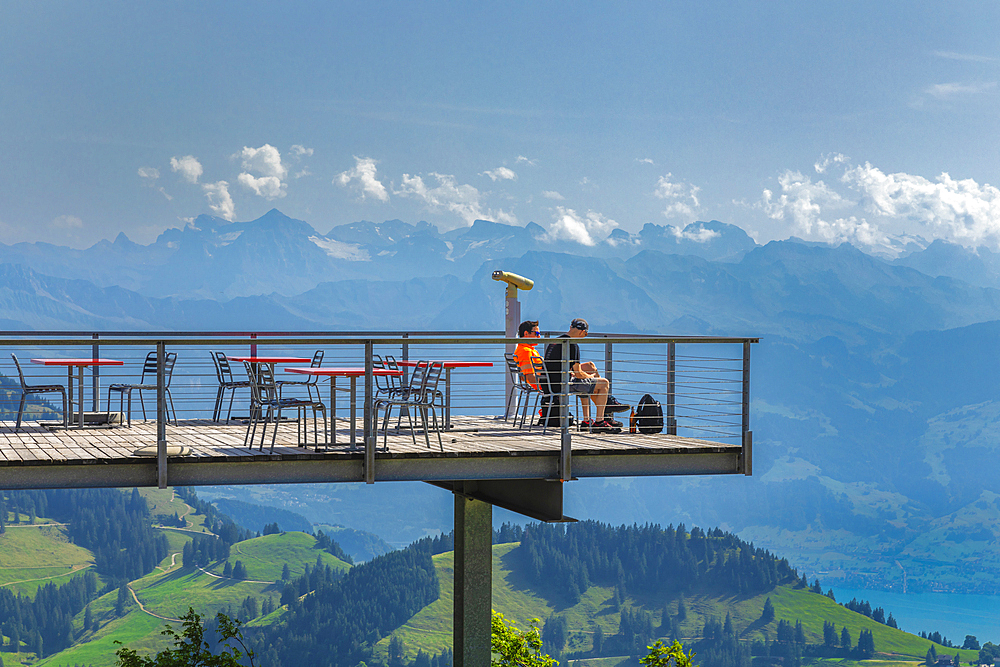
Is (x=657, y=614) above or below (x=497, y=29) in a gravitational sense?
below

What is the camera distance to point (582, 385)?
34.7 feet

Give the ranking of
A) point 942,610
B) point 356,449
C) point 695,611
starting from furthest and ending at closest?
point 942,610 < point 695,611 < point 356,449

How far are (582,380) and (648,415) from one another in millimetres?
904

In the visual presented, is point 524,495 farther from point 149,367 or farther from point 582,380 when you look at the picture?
point 149,367

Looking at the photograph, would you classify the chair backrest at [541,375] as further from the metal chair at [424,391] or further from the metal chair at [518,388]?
the metal chair at [424,391]

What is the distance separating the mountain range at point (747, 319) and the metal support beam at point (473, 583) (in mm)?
102922

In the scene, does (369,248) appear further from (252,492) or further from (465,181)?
(465,181)

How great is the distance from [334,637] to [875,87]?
6864 centimetres

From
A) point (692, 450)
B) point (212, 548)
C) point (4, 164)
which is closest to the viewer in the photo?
point (692, 450)

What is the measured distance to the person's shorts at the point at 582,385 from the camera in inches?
413

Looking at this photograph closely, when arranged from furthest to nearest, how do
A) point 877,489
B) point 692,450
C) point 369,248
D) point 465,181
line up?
point 369,248 < point 877,489 < point 465,181 < point 692,450

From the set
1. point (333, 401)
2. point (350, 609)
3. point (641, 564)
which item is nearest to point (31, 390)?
point (333, 401)

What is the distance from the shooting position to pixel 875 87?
9788 cm

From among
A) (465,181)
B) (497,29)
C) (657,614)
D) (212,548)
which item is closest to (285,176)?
(465,181)
